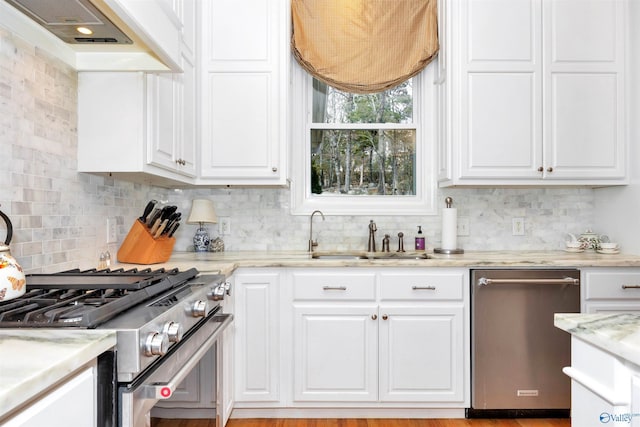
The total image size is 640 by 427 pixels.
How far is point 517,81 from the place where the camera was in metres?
2.52

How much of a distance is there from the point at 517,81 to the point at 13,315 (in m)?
2.61

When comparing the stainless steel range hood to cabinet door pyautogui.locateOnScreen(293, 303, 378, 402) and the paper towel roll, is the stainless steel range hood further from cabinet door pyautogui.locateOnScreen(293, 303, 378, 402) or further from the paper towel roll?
the paper towel roll

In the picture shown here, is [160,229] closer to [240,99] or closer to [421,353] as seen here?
[240,99]

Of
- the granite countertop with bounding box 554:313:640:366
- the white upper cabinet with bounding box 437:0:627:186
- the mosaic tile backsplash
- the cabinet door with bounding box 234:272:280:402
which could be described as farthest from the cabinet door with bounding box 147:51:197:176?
the granite countertop with bounding box 554:313:640:366

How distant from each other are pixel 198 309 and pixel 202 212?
Answer: 139cm

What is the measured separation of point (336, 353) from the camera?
230cm

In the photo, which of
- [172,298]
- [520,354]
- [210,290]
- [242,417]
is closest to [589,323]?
[172,298]

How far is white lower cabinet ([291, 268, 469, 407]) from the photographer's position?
229 centimetres

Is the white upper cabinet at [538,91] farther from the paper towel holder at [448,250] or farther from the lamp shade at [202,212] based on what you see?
the lamp shade at [202,212]

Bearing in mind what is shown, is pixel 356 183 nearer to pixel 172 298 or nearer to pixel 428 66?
pixel 428 66

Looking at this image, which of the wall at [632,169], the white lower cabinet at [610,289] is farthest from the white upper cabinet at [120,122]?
the wall at [632,169]

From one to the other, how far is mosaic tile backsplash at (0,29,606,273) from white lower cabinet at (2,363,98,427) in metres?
0.87

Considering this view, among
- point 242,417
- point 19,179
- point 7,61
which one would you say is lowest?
point 242,417

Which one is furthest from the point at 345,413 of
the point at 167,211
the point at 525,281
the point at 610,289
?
the point at 610,289
